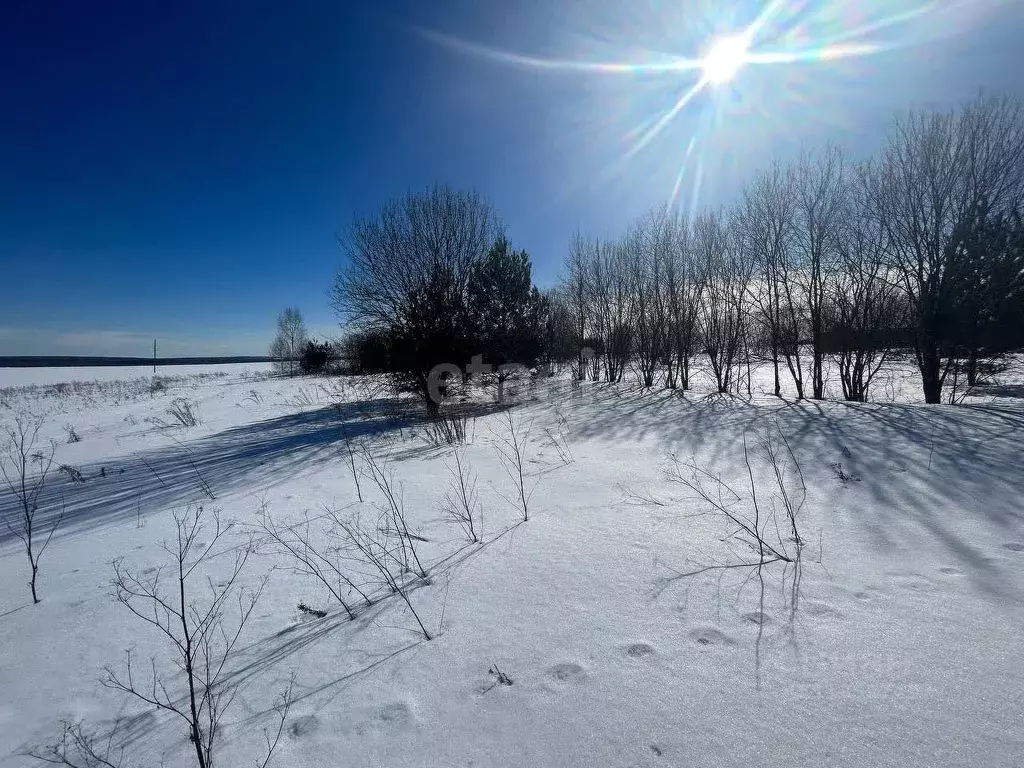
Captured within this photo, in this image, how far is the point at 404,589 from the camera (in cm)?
252

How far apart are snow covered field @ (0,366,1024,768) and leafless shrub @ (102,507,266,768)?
0.06 meters

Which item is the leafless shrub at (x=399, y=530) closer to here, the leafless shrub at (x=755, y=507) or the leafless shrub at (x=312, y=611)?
the leafless shrub at (x=312, y=611)

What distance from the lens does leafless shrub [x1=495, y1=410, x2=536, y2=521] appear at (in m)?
3.84

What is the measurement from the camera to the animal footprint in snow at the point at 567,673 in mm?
1690

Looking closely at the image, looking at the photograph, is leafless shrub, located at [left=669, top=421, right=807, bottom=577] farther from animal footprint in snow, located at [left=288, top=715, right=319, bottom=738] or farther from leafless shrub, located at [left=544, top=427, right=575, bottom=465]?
animal footprint in snow, located at [left=288, top=715, right=319, bottom=738]

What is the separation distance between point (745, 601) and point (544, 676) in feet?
3.67

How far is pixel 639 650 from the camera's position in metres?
1.82

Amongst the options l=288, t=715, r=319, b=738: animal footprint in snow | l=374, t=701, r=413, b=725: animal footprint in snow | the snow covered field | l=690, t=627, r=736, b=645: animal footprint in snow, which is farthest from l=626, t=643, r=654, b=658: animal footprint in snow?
l=288, t=715, r=319, b=738: animal footprint in snow

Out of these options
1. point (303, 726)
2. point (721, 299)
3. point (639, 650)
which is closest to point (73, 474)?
point (303, 726)

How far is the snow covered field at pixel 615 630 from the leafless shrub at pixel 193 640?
62 mm

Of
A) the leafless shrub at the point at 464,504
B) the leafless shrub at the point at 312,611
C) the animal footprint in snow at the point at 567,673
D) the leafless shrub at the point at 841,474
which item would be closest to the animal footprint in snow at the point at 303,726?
the leafless shrub at the point at 312,611

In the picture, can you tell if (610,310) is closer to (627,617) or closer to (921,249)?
(921,249)

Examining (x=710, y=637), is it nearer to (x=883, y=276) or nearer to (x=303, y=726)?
(x=303, y=726)

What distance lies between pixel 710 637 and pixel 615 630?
0.42m
